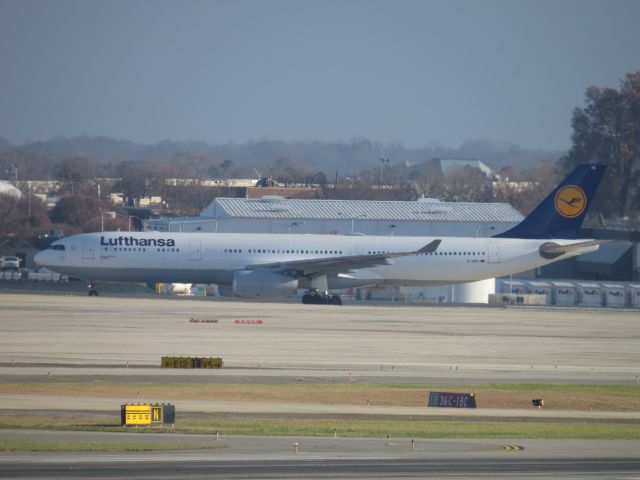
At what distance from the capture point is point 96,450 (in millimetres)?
22156

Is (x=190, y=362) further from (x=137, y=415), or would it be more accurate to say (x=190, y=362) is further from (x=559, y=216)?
(x=559, y=216)

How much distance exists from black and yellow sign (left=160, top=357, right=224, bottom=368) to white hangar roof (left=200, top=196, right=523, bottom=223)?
5194cm

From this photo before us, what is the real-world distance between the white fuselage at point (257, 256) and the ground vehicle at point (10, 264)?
2779cm

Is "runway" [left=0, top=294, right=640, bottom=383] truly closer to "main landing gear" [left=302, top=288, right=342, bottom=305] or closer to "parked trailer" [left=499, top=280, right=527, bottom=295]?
"main landing gear" [left=302, top=288, right=342, bottom=305]

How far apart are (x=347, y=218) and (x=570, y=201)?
2664 cm

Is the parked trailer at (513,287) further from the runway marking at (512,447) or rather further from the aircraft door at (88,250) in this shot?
the runway marking at (512,447)

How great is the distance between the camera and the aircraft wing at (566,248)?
6581cm

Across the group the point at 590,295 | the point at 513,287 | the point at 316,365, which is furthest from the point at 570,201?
the point at 316,365

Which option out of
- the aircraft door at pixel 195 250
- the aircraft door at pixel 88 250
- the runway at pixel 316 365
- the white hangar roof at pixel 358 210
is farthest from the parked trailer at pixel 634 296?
the aircraft door at pixel 88 250

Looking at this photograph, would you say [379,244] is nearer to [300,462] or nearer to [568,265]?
[568,265]

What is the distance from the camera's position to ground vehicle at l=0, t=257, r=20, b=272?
90.8 meters

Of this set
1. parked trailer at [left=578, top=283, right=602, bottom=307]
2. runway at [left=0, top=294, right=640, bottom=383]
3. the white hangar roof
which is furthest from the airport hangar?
runway at [left=0, top=294, right=640, bottom=383]

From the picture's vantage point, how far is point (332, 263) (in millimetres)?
63875

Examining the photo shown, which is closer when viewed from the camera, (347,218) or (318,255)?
(318,255)
